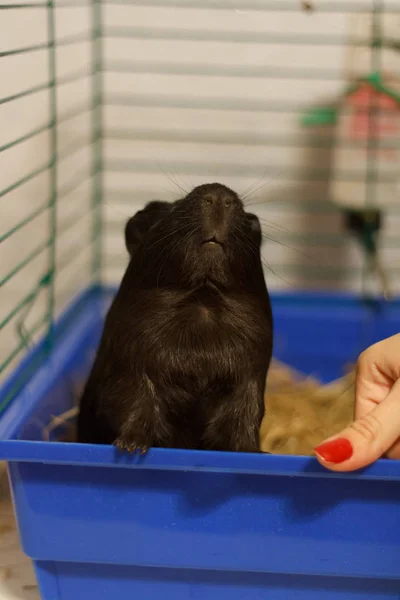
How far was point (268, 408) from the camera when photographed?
1874 mm

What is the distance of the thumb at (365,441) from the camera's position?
3.35ft

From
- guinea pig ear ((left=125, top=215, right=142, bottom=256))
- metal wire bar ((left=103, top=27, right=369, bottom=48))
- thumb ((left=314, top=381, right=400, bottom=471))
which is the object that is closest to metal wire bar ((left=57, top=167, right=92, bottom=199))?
metal wire bar ((left=103, top=27, right=369, bottom=48))

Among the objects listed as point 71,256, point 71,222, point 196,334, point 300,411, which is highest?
point 196,334

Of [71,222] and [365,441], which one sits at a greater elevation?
[365,441]

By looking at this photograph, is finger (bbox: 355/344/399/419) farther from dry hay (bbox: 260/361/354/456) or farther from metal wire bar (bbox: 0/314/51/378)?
metal wire bar (bbox: 0/314/51/378)

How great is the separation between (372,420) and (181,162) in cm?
156

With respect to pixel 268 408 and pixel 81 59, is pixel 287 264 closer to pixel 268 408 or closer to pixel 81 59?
pixel 268 408

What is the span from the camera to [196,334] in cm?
121

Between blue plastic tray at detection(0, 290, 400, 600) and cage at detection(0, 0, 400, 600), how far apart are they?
1cm

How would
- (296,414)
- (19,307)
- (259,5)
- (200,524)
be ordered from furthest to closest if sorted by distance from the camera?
(259,5)
(296,414)
(19,307)
(200,524)

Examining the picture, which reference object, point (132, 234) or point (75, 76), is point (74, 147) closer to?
point (75, 76)

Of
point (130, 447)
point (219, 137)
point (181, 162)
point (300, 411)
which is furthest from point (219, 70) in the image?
point (130, 447)

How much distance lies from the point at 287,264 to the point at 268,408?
748 mm

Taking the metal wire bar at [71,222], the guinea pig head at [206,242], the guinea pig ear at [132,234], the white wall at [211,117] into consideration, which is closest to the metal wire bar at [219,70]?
the white wall at [211,117]
